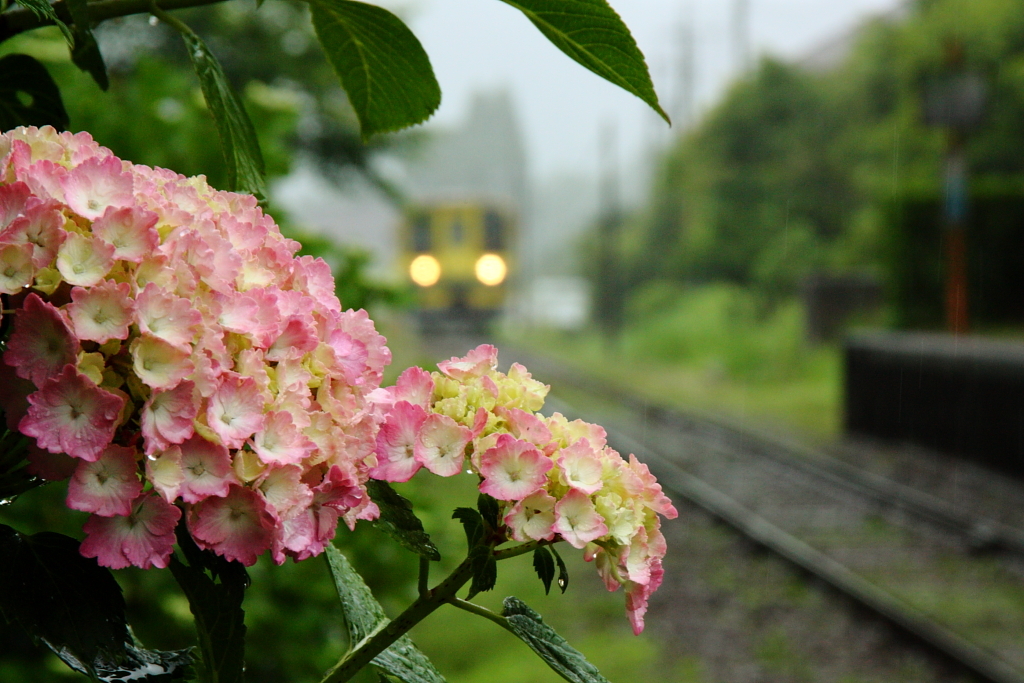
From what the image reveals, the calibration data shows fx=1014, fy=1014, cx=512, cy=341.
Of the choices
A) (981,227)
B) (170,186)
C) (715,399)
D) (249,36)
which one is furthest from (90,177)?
(981,227)

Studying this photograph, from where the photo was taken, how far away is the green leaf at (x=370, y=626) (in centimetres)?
74

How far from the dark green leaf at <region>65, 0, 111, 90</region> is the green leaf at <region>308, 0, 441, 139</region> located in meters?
0.17

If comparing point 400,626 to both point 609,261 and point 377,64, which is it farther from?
point 609,261

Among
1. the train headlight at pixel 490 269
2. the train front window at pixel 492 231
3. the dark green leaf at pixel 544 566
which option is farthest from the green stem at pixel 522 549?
the train front window at pixel 492 231

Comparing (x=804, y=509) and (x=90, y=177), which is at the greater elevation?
(x=90, y=177)

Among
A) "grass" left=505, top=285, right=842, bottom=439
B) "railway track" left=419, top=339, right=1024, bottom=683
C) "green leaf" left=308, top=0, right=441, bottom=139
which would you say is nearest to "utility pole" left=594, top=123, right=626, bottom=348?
"grass" left=505, top=285, right=842, bottom=439

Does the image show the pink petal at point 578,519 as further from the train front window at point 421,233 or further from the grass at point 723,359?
the train front window at point 421,233

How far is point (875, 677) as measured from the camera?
4418 mm

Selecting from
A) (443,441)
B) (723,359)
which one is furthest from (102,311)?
(723,359)

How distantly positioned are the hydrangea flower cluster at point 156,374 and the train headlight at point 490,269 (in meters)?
21.6

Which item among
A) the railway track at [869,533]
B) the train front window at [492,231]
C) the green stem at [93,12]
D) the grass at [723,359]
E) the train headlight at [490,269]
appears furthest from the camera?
the train front window at [492,231]

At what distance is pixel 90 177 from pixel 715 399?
44.9 feet

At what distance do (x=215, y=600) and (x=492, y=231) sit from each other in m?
22.1

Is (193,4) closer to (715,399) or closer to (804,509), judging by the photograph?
(804,509)
